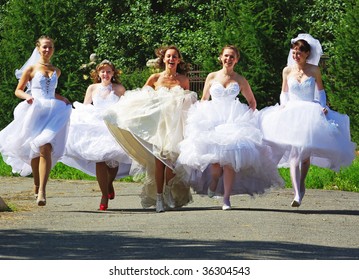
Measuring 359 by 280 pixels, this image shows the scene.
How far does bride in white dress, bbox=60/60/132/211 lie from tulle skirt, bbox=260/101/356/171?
2.18m

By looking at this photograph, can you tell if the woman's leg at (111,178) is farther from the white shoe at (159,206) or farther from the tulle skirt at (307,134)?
the tulle skirt at (307,134)

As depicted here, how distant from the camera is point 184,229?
15.1 metres

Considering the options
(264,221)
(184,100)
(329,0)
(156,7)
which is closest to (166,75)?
(184,100)

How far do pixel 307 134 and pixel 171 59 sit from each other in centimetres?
212

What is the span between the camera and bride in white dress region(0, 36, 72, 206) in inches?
770

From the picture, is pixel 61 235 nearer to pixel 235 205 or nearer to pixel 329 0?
pixel 235 205

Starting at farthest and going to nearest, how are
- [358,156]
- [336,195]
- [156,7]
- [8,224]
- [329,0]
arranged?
[156,7] → [329,0] → [358,156] → [336,195] → [8,224]

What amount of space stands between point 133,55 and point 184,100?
116 feet

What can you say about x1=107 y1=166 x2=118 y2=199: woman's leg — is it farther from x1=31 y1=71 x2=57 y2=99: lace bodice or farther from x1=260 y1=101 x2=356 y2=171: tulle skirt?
x1=260 y1=101 x2=356 y2=171: tulle skirt

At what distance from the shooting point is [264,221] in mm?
16172

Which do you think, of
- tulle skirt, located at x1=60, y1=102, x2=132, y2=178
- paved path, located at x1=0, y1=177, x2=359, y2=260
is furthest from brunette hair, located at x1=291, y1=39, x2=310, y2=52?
tulle skirt, located at x1=60, y1=102, x2=132, y2=178

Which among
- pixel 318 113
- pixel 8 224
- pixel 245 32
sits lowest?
pixel 8 224

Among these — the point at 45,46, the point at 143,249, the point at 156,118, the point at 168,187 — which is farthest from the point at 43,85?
the point at 143,249

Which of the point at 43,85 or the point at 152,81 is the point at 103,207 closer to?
the point at 152,81
